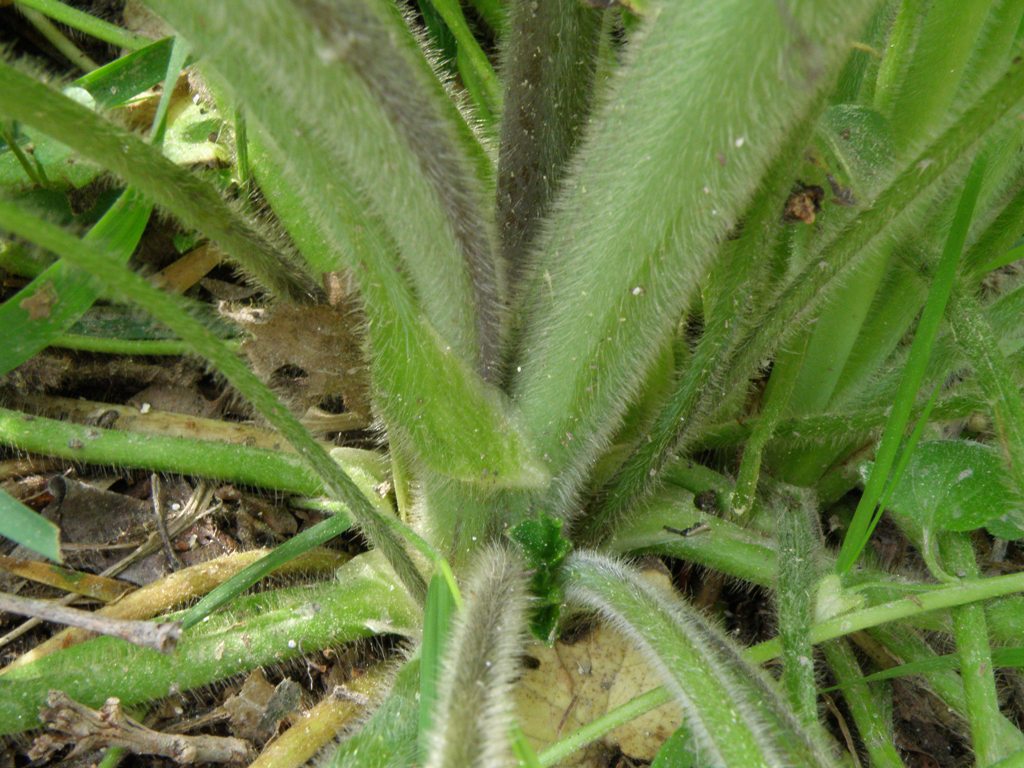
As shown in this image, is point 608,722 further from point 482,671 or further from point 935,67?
point 935,67

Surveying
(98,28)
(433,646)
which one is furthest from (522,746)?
(98,28)

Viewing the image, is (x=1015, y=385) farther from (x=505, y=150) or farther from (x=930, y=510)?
(x=505, y=150)

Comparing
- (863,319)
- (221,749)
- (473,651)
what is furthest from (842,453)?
(221,749)

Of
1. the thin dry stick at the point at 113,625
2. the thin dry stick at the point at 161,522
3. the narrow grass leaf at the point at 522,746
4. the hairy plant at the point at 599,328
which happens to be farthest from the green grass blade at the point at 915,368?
the thin dry stick at the point at 161,522

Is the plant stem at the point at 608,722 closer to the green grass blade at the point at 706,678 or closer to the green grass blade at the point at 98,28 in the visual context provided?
the green grass blade at the point at 706,678

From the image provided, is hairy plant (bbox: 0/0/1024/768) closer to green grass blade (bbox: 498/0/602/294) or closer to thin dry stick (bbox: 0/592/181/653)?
green grass blade (bbox: 498/0/602/294)

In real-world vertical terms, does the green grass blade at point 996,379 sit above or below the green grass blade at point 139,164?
below
